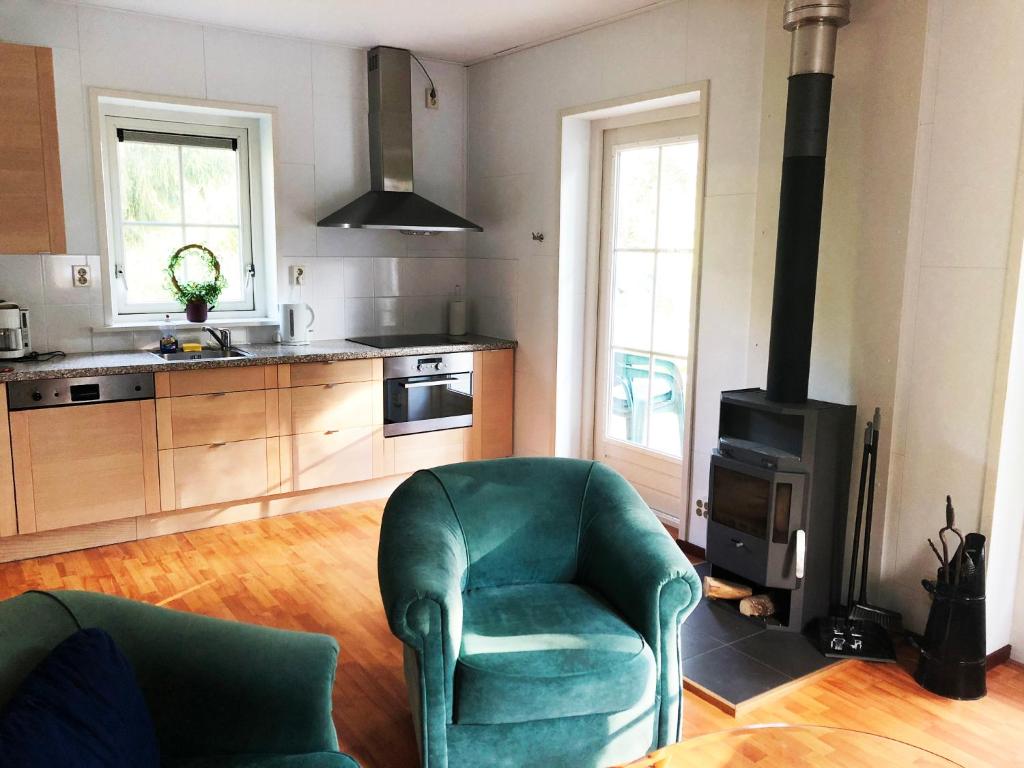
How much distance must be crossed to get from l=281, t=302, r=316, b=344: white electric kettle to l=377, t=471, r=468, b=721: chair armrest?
2.18 meters

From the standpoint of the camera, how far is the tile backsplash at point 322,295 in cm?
392

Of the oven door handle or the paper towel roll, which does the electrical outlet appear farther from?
the paper towel roll

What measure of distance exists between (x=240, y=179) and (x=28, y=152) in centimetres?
120

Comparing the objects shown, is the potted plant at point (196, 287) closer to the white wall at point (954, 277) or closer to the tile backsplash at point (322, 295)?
the tile backsplash at point (322, 295)

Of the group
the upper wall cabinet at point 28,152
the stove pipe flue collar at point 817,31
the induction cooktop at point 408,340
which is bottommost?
the induction cooktop at point 408,340

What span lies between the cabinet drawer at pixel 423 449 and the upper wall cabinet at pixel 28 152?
1.93 m

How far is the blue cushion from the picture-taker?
1270 millimetres

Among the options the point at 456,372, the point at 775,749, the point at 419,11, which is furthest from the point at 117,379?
the point at 775,749

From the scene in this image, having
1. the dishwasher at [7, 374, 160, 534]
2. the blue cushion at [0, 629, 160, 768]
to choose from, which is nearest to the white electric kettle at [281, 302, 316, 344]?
the dishwasher at [7, 374, 160, 534]

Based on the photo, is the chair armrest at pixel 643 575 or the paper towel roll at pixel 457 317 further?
the paper towel roll at pixel 457 317

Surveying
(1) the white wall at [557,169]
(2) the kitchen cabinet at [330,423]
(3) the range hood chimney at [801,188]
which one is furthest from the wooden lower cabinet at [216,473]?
(3) the range hood chimney at [801,188]

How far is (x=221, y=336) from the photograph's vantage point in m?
4.32

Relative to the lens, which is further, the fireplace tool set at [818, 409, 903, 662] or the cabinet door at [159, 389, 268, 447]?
the cabinet door at [159, 389, 268, 447]

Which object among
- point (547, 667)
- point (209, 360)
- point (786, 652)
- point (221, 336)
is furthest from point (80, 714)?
point (221, 336)
